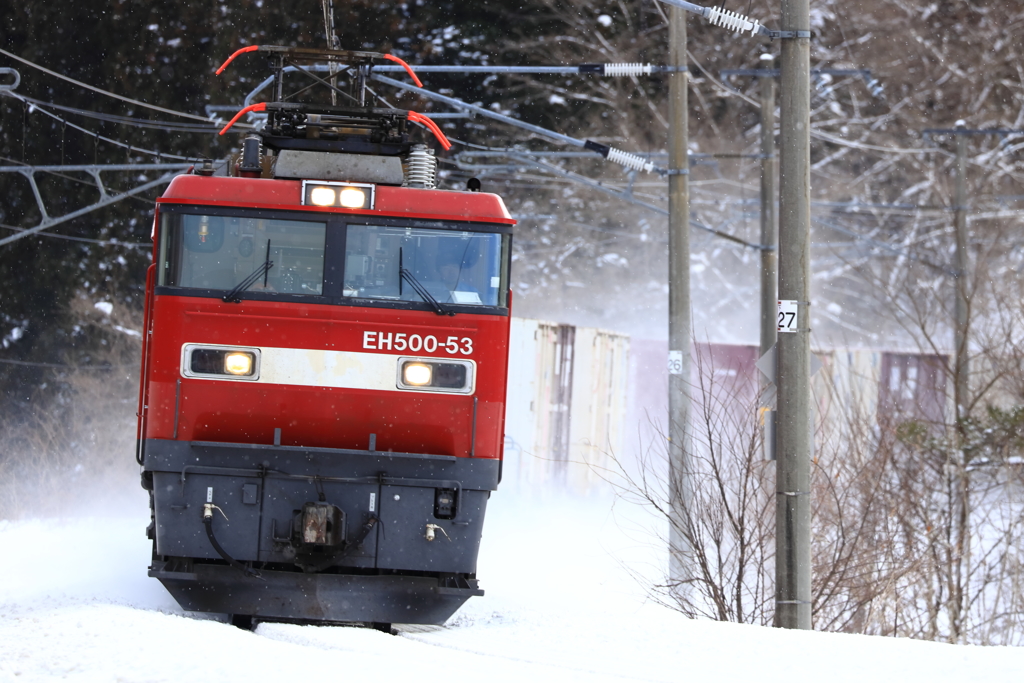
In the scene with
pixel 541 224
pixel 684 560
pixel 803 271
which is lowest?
pixel 684 560

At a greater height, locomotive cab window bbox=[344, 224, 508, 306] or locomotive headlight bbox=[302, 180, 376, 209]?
locomotive headlight bbox=[302, 180, 376, 209]

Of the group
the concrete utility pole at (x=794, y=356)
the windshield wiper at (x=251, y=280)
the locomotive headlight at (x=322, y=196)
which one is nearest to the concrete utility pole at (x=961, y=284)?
the concrete utility pole at (x=794, y=356)

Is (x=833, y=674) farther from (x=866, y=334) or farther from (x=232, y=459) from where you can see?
(x=866, y=334)

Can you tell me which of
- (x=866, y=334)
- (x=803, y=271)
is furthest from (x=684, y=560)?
(x=866, y=334)

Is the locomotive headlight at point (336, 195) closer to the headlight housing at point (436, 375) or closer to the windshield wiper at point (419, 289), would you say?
the windshield wiper at point (419, 289)

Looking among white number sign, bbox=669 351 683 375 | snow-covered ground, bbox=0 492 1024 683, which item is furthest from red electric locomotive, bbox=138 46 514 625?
white number sign, bbox=669 351 683 375

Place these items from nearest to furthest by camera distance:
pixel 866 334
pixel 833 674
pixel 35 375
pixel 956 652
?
1. pixel 833 674
2. pixel 956 652
3. pixel 35 375
4. pixel 866 334

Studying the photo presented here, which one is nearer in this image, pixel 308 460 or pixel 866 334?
pixel 308 460

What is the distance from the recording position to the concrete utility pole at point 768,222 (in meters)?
15.8

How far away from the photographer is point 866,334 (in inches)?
1887

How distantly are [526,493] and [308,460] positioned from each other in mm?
13708

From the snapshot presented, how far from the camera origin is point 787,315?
31.6 ft

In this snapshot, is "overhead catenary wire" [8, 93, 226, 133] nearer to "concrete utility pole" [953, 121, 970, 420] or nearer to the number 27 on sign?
"concrete utility pole" [953, 121, 970, 420]

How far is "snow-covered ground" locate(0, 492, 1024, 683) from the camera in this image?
20.0 ft
